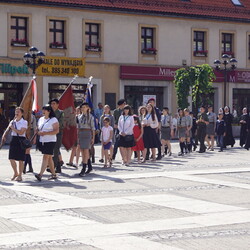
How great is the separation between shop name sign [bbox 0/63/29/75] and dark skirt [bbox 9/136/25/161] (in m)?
→ 21.3

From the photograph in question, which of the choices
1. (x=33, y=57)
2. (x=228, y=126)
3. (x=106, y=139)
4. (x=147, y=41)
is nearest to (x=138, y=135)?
(x=106, y=139)

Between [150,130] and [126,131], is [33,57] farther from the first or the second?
[126,131]

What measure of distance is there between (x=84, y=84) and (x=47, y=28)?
369 centimetres

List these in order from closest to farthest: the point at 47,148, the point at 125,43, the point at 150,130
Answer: the point at 47,148 → the point at 150,130 → the point at 125,43

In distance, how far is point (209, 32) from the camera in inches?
1763

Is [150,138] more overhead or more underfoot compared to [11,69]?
more underfoot

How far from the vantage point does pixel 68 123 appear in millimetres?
18828

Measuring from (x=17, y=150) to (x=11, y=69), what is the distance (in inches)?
852

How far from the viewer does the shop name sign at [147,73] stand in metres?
41.3

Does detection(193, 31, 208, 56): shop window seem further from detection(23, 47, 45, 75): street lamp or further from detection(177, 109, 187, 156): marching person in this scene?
detection(177, 109, 187, 156): marching person

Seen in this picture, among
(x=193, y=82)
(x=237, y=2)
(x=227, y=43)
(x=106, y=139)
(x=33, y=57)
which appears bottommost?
(x=106, y=139)

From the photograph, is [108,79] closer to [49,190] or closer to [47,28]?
[47,28]

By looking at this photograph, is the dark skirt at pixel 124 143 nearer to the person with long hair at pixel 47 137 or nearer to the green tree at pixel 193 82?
the person with long hair at pixel 47 137

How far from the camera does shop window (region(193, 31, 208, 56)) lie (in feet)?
146
